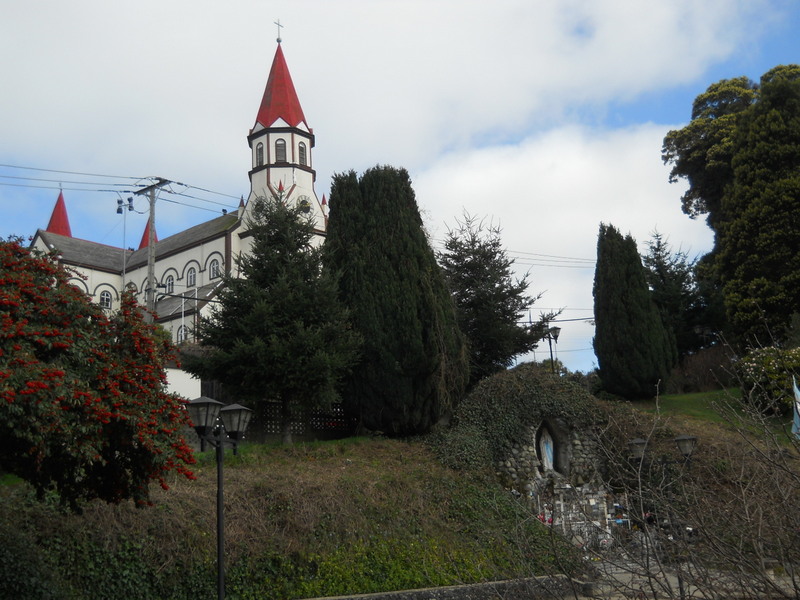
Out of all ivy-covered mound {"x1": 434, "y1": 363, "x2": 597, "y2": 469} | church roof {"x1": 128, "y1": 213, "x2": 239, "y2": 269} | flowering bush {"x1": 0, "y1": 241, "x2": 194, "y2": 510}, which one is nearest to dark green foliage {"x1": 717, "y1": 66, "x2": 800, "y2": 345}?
ivy-covered mound {"x1": 434, "y1": 363, "x2": 597, "y2": 469}

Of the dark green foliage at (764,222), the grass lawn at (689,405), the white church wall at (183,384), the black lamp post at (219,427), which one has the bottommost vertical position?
the black lamp post at (219,427)

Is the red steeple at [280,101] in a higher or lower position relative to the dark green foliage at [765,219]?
higher

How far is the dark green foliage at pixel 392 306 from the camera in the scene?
2000 centimetres

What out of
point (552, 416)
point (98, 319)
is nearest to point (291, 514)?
point (98, 319)

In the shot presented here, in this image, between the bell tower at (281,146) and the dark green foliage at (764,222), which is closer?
the dark green foliage at (764,222)

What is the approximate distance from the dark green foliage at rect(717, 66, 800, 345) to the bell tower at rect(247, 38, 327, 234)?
2493 centimetres

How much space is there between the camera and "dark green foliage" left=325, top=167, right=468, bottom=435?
20000 mm

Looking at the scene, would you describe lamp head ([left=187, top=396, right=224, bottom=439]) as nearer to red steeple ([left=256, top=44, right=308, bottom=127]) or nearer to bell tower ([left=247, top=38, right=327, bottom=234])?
bell tower ([left=247, top=38, right=327, bottom=234])

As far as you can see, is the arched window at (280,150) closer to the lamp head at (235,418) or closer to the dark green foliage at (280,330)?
the dark green foliage at (280,330)

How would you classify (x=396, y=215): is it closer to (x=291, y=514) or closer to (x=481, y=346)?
(x=481, y=346)

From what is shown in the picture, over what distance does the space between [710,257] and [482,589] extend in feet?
77.6

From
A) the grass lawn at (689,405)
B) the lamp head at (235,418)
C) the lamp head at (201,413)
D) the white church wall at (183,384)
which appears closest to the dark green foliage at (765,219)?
the grass lawn at (689,405)

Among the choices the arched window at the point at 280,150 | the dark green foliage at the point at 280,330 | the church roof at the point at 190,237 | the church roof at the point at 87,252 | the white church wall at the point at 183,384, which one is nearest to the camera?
the dark green foliage at the point at 280,330

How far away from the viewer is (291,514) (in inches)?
564
